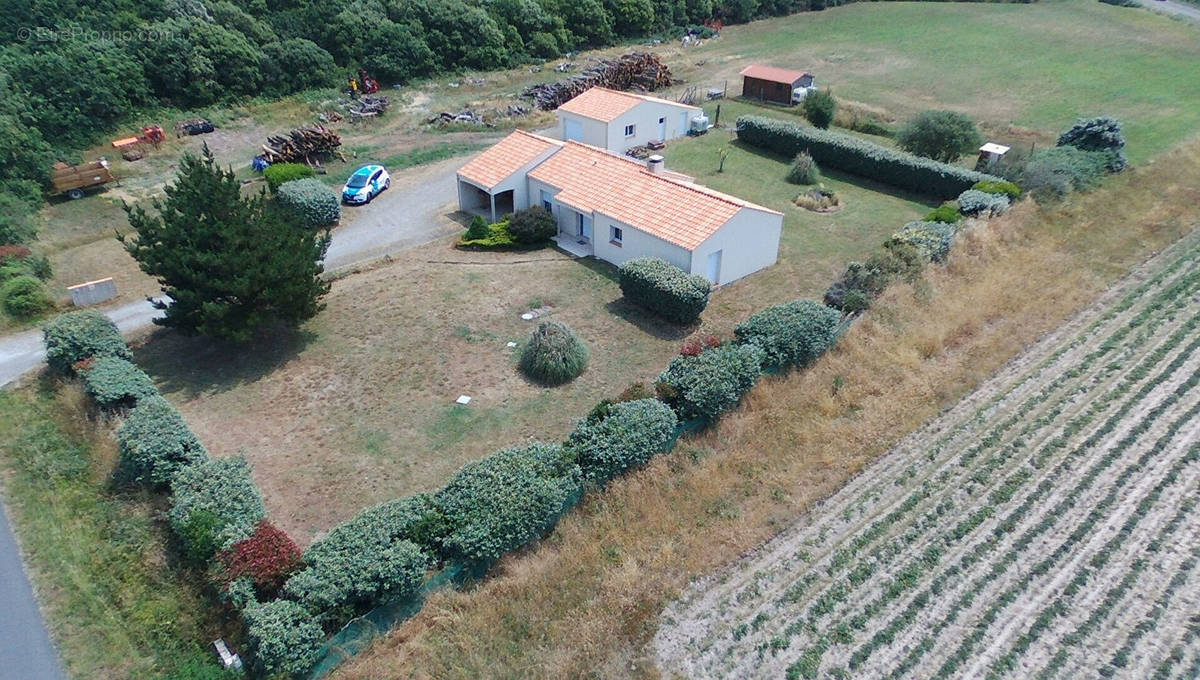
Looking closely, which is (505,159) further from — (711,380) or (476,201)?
(711,380)

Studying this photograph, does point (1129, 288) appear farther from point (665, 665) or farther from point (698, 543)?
point (665, 665)

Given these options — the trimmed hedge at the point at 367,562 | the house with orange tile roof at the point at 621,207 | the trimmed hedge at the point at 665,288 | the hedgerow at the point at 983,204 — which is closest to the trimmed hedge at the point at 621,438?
the trimmed hedge at the point at 367,562

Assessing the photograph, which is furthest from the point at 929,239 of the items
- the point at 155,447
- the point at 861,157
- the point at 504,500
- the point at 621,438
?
the point at 155,447

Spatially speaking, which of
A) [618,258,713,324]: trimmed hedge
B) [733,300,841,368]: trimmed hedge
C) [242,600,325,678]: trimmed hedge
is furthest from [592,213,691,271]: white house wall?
[242,600,325,678]: trimmed hedge

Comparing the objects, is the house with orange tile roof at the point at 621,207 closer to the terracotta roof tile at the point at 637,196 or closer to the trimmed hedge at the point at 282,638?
the terracotta roof tile at the point at 637,196

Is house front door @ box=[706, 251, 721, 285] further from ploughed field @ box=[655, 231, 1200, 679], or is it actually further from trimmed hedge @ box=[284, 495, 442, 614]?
trimmed hedge @ box=[284, 495, 442, 614]
